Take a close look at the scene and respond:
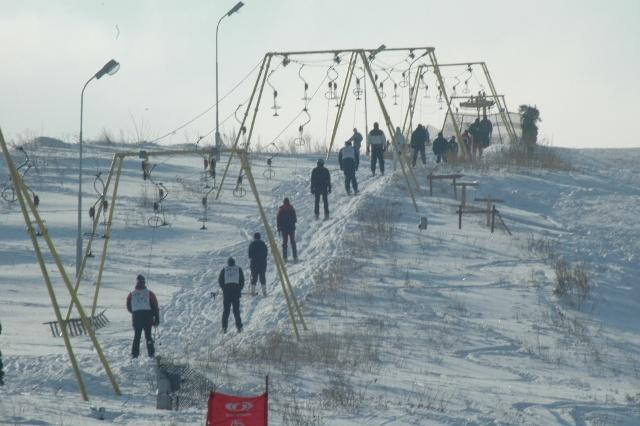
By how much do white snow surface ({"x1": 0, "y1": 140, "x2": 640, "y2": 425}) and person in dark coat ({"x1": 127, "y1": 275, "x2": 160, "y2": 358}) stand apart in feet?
0.99

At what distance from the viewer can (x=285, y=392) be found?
1975 cm

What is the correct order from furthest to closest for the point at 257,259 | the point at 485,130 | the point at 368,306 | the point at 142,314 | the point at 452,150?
the point at 485,130
the point at 452,150
the point at 257,259
the point at 368,306
the point at 142,314

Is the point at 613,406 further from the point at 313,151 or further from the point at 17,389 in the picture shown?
the point at 313,151

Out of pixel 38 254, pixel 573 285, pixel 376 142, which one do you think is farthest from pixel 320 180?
pixel 38 254

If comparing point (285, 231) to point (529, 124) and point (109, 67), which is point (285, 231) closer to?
point (109, 67)

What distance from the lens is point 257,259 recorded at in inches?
1086

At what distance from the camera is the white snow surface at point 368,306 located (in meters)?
19.7

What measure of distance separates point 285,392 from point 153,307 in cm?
412

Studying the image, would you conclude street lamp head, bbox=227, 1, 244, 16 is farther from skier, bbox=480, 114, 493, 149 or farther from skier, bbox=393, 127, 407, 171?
skier, bbox=480, 114, 493, 149

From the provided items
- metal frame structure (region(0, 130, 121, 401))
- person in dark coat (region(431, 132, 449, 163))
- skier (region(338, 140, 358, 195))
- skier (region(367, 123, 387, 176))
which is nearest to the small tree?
person in dark coat (region(431, 132, 449, 163))

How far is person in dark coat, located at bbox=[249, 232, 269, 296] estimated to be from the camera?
27.5 meters

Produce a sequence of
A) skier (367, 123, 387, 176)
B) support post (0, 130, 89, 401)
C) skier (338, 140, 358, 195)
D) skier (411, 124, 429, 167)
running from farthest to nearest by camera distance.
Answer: skier (411, 124, 429, 167) → skier (367, 123, 387, 176) → skier (338, 140, 358, 195) → support post (0, 130, 89, 401)

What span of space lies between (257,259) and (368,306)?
243cm

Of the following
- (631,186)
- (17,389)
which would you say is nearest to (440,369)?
(17,389)
